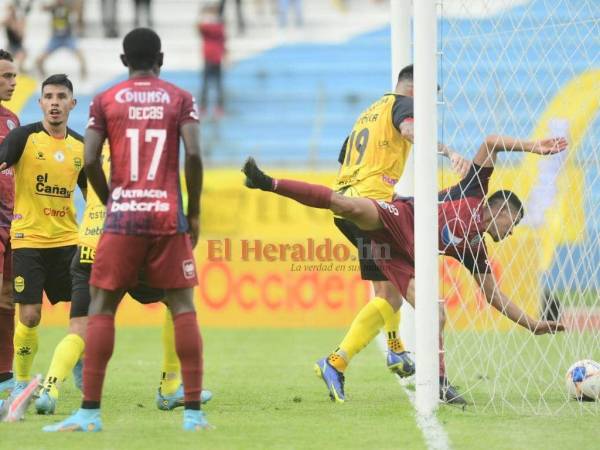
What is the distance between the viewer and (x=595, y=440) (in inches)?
243

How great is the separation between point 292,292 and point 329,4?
11086mm

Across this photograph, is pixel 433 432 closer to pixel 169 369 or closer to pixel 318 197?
pixel 318 197

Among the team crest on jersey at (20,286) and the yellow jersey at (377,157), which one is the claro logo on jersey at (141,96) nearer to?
the team crest on jersey at (20,286)

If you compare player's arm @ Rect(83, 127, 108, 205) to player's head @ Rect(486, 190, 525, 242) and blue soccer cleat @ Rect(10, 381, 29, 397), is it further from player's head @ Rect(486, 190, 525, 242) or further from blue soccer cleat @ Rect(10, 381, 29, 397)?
player's head @ Rect(486, 190, 525, 242)

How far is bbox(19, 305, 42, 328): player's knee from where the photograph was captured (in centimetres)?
785

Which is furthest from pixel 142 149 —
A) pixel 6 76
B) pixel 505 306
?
pixel 505 306

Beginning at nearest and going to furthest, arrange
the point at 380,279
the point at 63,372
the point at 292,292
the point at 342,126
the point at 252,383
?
1. the point at 63,372
2. the point at 380,279
3. the point at 252,383
4. the point at 292,292
5. the point at 342,126

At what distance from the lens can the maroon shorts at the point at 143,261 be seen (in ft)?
19.6

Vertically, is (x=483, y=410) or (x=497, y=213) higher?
(x=497, y=213)

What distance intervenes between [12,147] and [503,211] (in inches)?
130

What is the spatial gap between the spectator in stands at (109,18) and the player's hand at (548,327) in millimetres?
16770

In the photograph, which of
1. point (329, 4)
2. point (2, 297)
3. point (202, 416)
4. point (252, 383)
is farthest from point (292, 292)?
point (329, 4)

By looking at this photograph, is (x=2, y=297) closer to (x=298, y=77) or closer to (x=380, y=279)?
(x=380, y=279)

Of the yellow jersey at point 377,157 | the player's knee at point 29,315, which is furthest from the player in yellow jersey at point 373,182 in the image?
the player's knee at point 29,315
